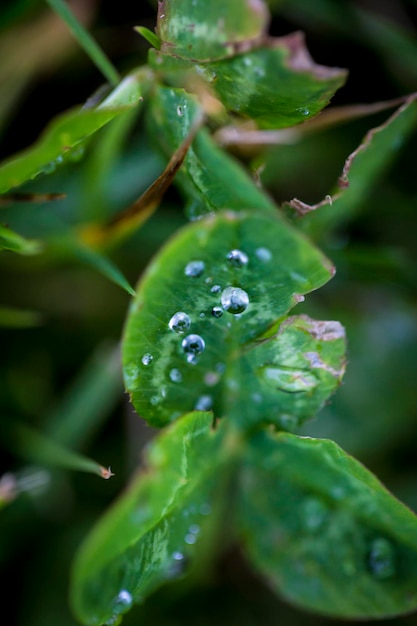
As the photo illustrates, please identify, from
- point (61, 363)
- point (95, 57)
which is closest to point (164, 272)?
point (95, 57)

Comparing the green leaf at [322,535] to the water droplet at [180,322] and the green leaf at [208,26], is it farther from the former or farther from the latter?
the green leaf at [208,26]

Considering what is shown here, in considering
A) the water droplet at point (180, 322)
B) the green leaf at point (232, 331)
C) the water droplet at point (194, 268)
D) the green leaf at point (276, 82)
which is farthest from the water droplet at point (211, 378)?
the green leaf at point (276, 82)

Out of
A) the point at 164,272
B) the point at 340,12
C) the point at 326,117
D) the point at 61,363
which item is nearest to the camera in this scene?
the point at 164,272

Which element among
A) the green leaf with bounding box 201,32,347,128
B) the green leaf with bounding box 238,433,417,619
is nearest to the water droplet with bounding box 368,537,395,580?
the green leaf with bounding box 238,433,417,619

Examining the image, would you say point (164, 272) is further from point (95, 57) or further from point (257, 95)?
point (95, 57)

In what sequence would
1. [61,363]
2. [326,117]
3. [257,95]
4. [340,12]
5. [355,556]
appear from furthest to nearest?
[340,12], [61,363], [326,117], [355,556], [257,95]

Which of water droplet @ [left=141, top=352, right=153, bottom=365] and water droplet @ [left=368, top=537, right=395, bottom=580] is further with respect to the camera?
water droplet @ [left=368, top=537, right=395, bottom=580]

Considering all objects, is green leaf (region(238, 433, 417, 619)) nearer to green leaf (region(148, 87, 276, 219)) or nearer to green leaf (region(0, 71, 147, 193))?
green leaf (region(148, 87, 276, 219))
